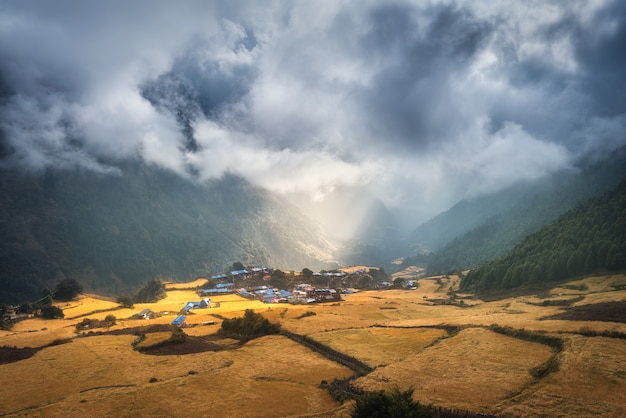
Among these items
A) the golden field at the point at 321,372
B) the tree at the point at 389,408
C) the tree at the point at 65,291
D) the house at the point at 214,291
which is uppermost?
the tree at the point at 65,291

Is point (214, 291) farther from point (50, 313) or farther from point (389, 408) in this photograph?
point (389, 408)

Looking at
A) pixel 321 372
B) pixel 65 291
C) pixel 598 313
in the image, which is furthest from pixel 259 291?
pixel 598 313

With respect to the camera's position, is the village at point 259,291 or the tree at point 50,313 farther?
the village at point 259,291

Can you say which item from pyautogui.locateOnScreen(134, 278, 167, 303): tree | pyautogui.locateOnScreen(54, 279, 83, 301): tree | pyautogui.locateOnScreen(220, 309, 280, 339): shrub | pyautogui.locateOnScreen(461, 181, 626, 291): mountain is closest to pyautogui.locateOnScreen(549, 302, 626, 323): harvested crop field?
pyautogui.locateOnScreen(461, 181, 626, 291): mountain

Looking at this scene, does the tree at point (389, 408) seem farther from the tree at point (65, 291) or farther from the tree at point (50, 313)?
the tree at point (65, 291)

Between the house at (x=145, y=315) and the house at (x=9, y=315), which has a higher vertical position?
the house at (x=9, y=315)

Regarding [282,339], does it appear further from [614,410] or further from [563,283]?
[563,283]

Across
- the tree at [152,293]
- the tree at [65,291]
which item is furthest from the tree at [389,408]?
the tree at [152,293]
